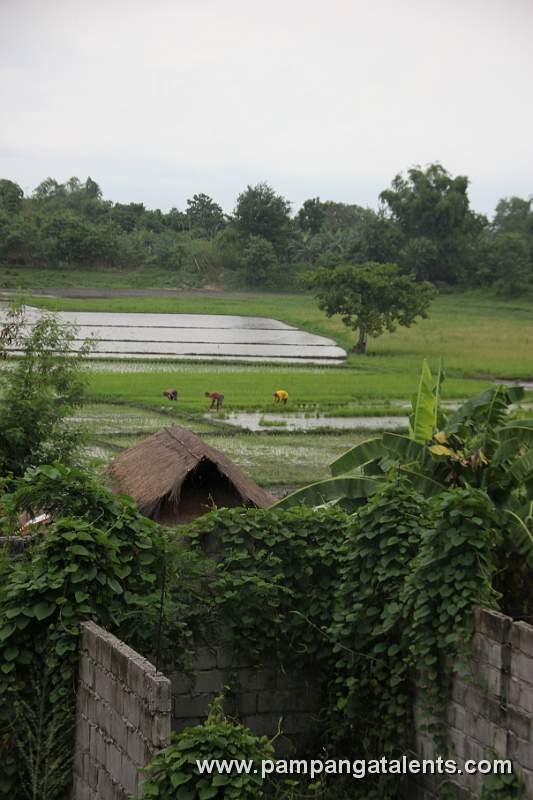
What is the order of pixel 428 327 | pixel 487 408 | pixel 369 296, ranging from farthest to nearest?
pixel 428 327, pixel 369 296, pixel 487 408

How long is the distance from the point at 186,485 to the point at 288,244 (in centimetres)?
4881

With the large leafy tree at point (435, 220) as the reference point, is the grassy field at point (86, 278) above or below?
→ below

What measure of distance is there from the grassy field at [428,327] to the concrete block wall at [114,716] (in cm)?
1880

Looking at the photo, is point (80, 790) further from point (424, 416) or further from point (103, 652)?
point (424, 416)

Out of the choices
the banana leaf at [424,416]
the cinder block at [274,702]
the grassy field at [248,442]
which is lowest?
the grassy field at [248,442]

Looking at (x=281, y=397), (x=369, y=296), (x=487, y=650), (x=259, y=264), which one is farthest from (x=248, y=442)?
(x=259, y=264)

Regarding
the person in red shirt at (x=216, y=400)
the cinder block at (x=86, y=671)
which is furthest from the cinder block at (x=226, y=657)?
the person in red shirt at (x=216, y=400)

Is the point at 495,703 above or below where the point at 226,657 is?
above

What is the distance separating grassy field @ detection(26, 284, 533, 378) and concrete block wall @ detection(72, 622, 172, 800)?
18798 mm

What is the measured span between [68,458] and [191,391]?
13.0 meters

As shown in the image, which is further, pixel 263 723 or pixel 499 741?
pixel 263 723

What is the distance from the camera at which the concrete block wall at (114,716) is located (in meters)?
4.82

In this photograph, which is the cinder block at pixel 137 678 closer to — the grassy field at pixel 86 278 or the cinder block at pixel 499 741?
the cinder block at pixel 499 741

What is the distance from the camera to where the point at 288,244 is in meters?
57.1
